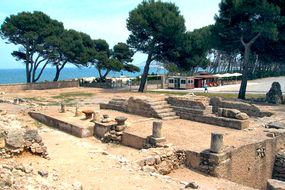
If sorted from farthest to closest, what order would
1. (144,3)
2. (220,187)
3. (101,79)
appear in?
(101,79), (144,3), (220,187)

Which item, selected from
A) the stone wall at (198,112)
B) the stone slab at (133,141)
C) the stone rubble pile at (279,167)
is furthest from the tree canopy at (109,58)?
the stone rubble pile at (279,167)

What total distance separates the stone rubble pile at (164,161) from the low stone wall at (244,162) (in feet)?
1.09

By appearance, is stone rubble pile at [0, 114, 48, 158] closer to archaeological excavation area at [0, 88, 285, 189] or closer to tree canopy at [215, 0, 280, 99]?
archaeological excavation area at [0, 88, 285, 189]

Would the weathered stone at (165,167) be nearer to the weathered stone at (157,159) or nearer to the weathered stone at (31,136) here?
the weathered stone at (157,159)

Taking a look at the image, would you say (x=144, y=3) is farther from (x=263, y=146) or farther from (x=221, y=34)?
(x=263, y=146)

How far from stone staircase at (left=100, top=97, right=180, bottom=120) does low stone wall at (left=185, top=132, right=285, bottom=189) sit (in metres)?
6.41

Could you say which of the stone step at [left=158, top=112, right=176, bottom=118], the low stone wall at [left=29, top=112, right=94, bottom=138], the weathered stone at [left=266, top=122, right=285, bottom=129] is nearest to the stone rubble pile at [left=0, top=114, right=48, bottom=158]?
the low stone wall at [left=29, top=112, right=94, bottom=138]

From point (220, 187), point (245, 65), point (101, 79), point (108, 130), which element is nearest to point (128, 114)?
point (108, 130)

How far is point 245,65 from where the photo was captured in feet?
105

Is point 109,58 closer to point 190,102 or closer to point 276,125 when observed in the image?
point 190,102

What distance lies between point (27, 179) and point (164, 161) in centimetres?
567

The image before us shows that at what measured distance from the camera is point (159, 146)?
46.0 feet

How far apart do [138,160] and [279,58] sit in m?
25.5

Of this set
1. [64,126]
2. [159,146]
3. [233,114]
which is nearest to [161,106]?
[233,114]
